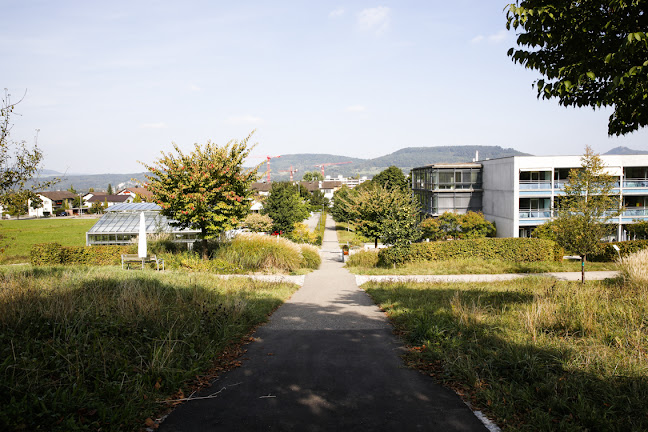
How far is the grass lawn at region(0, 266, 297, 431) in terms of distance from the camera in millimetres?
4168

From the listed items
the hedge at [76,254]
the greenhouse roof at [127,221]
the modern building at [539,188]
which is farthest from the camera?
the modern building at [539,188]

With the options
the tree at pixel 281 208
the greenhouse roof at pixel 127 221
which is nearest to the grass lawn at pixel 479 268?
the greenhouse roof at pixel 127 221

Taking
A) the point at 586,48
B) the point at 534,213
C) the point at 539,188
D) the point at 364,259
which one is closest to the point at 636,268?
the point at 586,48

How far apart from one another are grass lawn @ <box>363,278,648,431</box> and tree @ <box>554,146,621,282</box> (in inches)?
265

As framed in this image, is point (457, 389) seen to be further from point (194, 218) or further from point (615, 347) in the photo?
point (194, 218)

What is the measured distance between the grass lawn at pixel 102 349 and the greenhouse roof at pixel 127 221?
1965cm

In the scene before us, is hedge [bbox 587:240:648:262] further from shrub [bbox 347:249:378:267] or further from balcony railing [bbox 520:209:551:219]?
balcony railing [bbox 520:209:551:219]

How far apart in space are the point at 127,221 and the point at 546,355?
96.6 ft

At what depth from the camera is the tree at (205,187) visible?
17.2 metres

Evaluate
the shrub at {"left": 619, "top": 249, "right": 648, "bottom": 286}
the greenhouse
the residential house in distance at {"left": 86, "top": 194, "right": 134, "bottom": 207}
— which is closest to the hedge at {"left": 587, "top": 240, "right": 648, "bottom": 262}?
the shrub at {"left": 619, "top": 249, "right": 648, "bottom": 286}

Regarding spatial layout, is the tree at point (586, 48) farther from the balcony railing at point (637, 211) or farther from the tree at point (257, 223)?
A: the balcony railing at point (637, 211)

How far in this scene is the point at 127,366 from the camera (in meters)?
5.20

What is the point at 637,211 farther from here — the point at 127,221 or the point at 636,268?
the point at 127,221

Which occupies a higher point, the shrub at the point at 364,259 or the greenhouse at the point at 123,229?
the greenhouse at the point at 123,229
